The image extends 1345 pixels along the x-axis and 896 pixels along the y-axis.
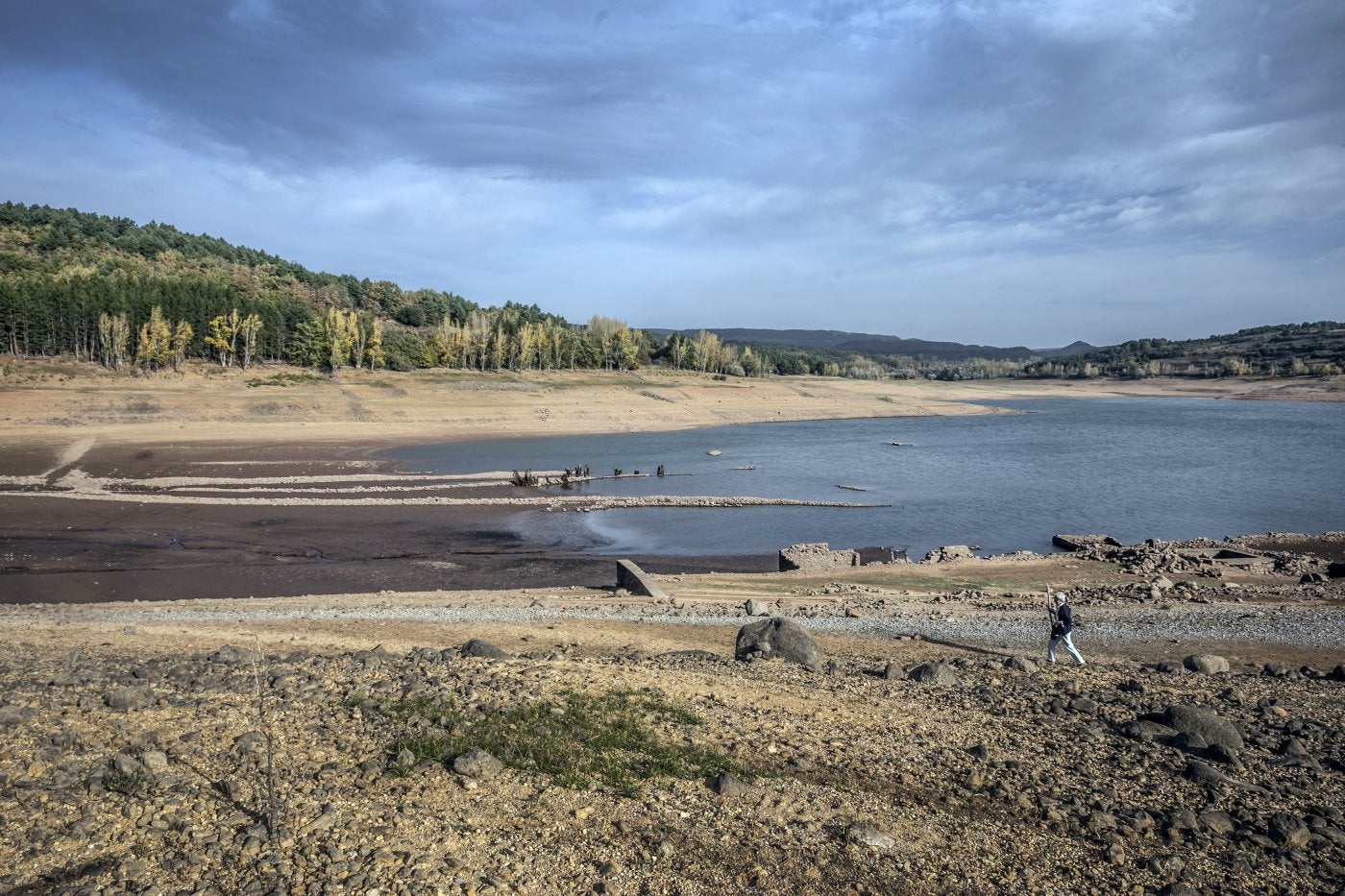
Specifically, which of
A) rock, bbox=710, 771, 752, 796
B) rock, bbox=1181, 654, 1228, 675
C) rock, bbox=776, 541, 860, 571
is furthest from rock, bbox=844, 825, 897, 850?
rock, bbox=776, 541, 860, 571

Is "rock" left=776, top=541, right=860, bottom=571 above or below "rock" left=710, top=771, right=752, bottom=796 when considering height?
below

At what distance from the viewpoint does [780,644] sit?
11328mm

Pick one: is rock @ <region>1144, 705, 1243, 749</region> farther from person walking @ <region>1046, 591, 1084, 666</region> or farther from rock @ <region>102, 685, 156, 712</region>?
rock @ <region>102, 685, 156, 712</region>

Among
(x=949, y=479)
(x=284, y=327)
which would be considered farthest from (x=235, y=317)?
(x=949, y=479)

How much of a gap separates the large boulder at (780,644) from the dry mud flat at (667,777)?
235 millimetres

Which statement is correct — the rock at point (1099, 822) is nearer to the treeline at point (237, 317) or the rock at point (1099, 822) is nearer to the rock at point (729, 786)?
the rock at point (729, 786)

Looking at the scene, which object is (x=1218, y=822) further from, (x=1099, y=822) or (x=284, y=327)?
(x=284, y=327)

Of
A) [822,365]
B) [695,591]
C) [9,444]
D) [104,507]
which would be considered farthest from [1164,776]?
[822,365]

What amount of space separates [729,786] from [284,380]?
7156 centimetres

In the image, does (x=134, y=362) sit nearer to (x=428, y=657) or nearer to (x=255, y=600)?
(x=255, y=600)

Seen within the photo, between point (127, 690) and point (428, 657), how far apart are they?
10.5 feet

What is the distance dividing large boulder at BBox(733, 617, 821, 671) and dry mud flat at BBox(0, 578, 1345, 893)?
235 millimetres

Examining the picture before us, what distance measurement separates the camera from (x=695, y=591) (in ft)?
59.9

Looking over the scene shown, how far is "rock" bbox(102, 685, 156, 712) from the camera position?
7.96 m
